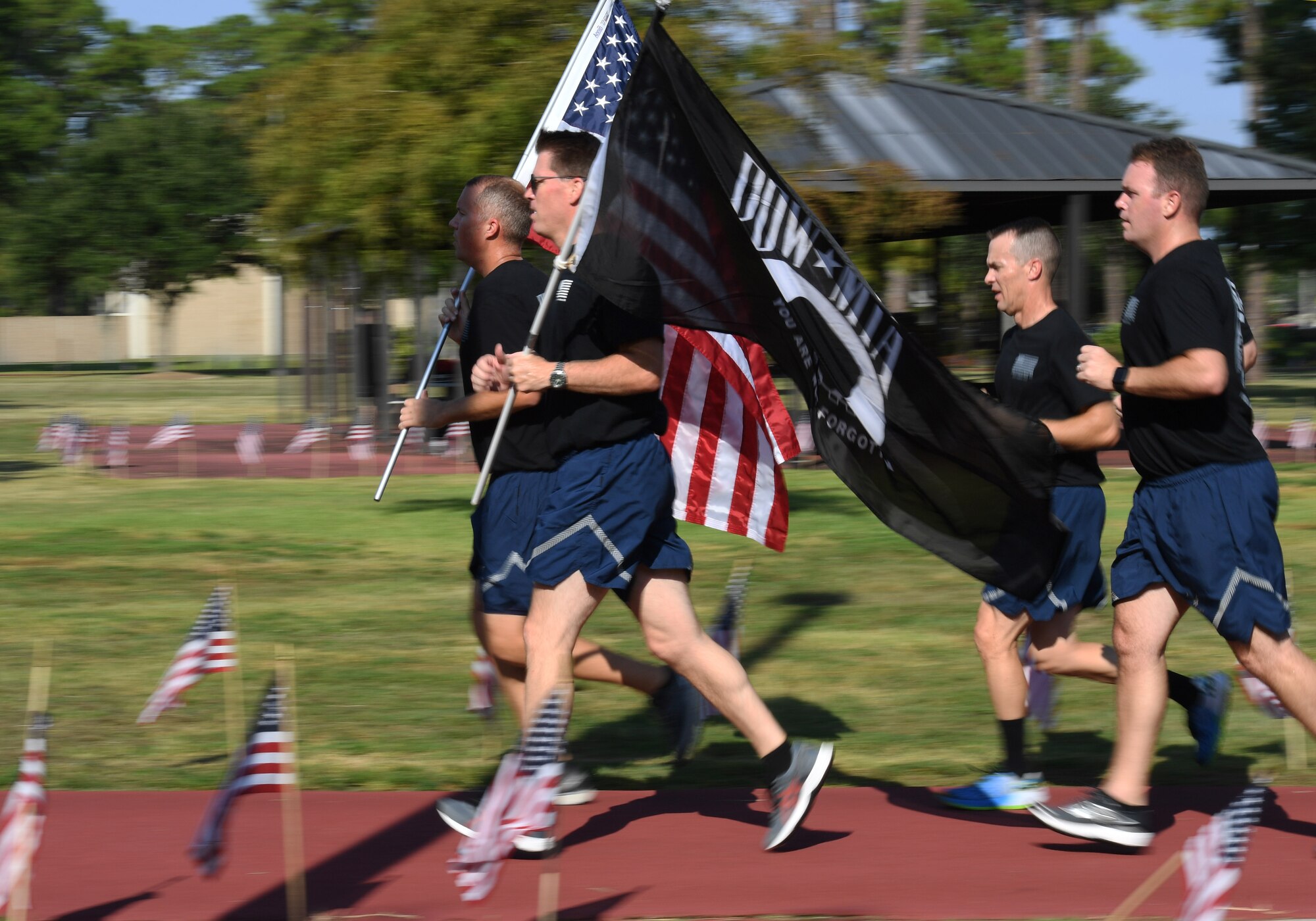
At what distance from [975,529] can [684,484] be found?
1.13m

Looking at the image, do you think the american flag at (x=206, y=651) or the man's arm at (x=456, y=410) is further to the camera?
the american flag at (x=206, y=651)

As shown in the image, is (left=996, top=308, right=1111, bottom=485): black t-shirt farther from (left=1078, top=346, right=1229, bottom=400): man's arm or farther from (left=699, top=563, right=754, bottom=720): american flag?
(left=699, top=563, right=754, bottom=720): american flag

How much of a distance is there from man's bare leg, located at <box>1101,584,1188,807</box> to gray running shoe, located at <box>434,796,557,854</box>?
5.42 ft

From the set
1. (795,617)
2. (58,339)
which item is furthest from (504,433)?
(58,339)

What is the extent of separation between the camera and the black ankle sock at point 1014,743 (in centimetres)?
539

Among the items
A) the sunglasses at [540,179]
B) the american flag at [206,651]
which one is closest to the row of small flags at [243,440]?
the american flag at [206,651]

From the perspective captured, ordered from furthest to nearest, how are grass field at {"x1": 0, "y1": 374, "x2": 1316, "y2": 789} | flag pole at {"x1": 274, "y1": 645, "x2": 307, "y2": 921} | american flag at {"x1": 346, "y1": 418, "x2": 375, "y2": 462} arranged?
american flag at {"x1": 346, "y1": 418, "x2": 375, "y2": 462} < grass field at {"x1": 0, "y1": 374, "x2": 1316, "y2": 789} < flag pole at {"x1": 274, "y1": 645, "x2": 307, "y2": 921}

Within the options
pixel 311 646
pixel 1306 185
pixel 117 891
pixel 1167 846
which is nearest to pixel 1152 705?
pixel 1167 846

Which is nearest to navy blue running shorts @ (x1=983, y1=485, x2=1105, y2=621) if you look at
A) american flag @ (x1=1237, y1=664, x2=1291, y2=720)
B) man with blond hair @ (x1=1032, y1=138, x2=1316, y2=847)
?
man with blond hair @ (x1=1032, y1=138, x2=1316, y2=847)

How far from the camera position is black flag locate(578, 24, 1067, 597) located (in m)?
4.80

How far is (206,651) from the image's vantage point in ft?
18.9

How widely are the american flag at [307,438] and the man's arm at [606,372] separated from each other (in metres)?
14.7

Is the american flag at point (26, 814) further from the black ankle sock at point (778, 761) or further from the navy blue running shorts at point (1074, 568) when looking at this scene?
the navy blue running shorts at point (1074, 568)

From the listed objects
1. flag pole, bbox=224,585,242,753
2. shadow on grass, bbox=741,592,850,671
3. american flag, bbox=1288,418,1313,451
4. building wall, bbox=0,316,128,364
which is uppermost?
flag pole, bbox=224,585,242,753
